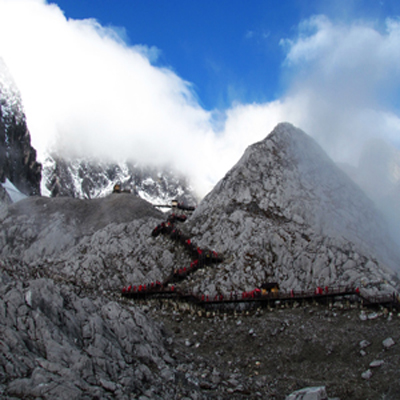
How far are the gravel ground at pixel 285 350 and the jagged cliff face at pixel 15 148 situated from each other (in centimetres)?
15015

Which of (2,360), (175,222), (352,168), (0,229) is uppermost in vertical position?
(352,168)

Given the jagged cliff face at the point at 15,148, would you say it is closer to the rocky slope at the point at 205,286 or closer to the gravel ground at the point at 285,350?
the rocky slope at the point at 205,286

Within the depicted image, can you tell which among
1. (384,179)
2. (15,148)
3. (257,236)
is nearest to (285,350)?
(257,236)

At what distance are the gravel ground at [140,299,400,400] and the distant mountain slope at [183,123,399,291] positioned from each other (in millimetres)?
8225

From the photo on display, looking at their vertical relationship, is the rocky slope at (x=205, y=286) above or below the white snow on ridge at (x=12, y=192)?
below

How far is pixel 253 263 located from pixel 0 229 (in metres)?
55.8

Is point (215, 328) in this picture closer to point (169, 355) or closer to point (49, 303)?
point (169, 355)

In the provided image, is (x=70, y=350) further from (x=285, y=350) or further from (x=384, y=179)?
(x=384, y=179)

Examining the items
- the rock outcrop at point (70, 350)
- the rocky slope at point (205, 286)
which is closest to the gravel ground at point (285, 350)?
the rocky slope at point (205, 286)

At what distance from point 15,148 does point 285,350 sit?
17978 cm

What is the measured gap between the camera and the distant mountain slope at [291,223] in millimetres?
49781

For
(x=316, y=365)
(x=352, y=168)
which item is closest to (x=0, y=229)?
(x=316, y=365)

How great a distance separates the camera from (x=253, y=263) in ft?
170

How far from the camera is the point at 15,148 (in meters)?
180
